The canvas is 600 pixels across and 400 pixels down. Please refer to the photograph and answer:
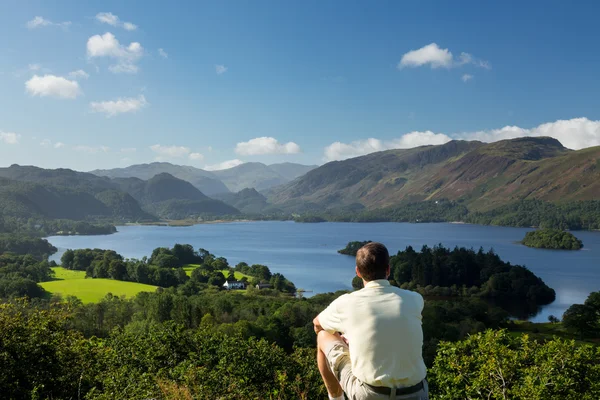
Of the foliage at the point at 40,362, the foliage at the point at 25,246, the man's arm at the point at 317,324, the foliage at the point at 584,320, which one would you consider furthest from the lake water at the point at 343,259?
the man's arm at the point at 317,324

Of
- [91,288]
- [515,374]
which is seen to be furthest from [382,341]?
[91,288]

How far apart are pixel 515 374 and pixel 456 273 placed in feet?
252

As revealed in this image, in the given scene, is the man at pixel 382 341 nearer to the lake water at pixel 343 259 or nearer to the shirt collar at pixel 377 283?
the shirt collar at pixel 377 283

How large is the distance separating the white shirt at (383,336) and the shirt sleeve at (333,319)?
0.02 m

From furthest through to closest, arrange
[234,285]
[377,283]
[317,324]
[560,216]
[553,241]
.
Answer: [560,216] < [553,241] < [234,285] < [317,324] < [377,283]

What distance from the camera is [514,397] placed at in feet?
31.7

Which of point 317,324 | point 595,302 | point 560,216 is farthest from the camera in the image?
point 560,216

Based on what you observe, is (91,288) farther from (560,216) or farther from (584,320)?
(560,216)

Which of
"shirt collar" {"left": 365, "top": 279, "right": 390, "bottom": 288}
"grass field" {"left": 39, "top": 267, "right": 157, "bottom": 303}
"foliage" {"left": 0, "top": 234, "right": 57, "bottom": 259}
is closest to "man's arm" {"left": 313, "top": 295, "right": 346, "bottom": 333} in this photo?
"shirt collar" {"left": 365, "top": 279, "right": 390, "bottom": 288}

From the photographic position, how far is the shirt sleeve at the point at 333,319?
3.00 meters

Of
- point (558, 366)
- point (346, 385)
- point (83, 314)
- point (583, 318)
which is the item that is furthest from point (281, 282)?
point (346, 385)

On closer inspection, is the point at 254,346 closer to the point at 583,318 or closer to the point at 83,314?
the point at 83,314

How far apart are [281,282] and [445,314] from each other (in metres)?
25.8

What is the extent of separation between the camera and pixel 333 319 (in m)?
3.05
